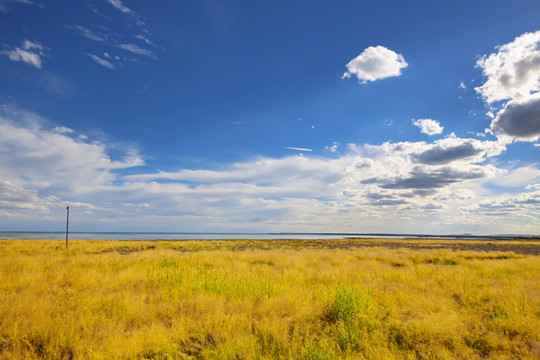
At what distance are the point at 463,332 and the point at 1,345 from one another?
25.6 feet

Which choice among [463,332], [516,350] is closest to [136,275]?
[463,332]

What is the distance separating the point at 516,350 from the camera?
406cm

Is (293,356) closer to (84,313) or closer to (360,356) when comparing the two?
(360,356)

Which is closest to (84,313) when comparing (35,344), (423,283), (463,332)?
(35,344)

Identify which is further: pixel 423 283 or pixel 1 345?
pixel 423 283

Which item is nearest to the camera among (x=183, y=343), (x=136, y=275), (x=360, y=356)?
(x=360, y=356)

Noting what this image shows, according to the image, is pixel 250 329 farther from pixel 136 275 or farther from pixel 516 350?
pixel 136 275

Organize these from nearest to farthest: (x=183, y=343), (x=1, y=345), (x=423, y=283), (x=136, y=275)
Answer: (x=1, y=345) < (x=183, y=343) < (x=423, y=283) < (x=136, y=275)

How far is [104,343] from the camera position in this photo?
407cm

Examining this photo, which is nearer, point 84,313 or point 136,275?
point 84,313

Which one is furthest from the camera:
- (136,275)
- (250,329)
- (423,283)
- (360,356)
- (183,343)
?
(136,275)

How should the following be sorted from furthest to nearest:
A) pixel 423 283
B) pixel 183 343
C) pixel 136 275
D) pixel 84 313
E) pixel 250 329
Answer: pixel 136 275 < pixel 423 283 < pixel 84 313 < pixel 250 329 < pixel 183 343

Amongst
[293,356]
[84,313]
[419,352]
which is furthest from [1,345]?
[419,352]

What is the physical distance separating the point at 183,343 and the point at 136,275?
592 cm
